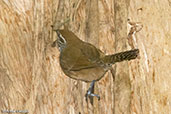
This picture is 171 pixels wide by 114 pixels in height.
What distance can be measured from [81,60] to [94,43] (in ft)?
0.96

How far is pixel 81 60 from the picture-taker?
3.91m

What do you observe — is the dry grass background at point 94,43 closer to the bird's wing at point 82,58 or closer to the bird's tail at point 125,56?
the bird's wing at point 82,58

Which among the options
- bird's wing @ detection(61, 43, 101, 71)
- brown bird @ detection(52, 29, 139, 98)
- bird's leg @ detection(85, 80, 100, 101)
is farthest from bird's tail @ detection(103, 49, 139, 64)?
bird's leg @ detection(85, 80, 100, 101)

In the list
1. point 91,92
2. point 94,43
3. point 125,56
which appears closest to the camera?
point 125,56

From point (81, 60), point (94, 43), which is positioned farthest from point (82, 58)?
point (94, 43)

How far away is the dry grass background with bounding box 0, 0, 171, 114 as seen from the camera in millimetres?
3789

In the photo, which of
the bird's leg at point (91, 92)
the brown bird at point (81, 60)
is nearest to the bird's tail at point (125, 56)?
the brown bird at point (81, 60)

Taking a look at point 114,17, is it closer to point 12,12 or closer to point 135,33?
point 135,33

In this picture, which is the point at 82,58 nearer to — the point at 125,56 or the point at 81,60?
the point at 81,60

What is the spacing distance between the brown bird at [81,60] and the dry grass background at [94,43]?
0.26ft

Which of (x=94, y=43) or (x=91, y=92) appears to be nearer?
(x=91, y=92)

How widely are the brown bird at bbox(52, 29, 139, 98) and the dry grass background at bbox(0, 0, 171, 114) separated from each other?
0.08m

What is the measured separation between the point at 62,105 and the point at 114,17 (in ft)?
4.20

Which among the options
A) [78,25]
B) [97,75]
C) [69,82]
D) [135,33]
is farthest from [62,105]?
[135,33]
